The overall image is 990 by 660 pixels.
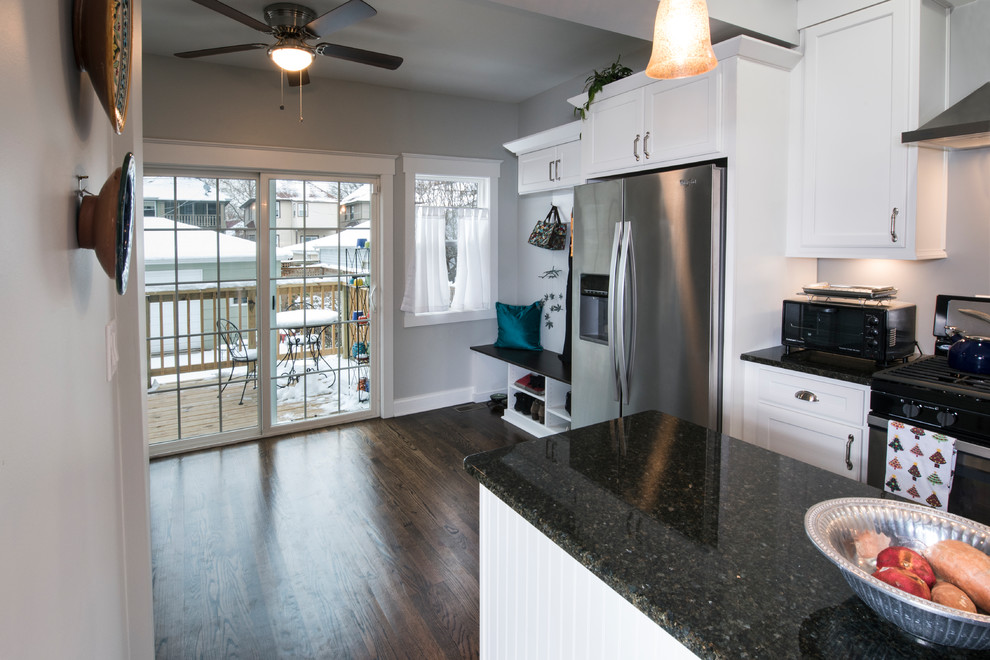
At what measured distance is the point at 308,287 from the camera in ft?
14.6

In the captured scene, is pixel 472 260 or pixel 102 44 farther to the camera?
pixel 472 260

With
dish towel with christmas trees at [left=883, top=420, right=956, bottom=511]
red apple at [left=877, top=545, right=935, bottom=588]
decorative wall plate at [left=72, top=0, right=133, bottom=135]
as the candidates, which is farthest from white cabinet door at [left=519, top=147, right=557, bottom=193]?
red apple at [left=877, top=545, right=935, bottom=588]

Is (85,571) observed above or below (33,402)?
below

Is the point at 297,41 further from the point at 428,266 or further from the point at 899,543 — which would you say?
the point at 899,543

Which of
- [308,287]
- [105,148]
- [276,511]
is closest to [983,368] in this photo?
[105,148]

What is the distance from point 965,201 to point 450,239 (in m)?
3.42

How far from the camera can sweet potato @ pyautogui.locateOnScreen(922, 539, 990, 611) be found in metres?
0.81

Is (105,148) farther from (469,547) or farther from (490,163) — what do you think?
(490,163)

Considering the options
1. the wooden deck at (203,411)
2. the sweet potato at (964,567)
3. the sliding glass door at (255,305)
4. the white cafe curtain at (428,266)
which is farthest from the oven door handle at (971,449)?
the wooden deck at (203,411)

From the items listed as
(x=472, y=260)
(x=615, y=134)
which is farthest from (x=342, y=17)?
(x=472, y=260)

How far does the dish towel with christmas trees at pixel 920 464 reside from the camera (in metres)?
1.98

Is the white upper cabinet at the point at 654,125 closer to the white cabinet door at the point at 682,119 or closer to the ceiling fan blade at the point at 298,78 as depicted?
the white cabinet door at the point at 682,119

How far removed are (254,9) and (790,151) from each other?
9.35 feet

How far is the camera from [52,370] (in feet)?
2.90
